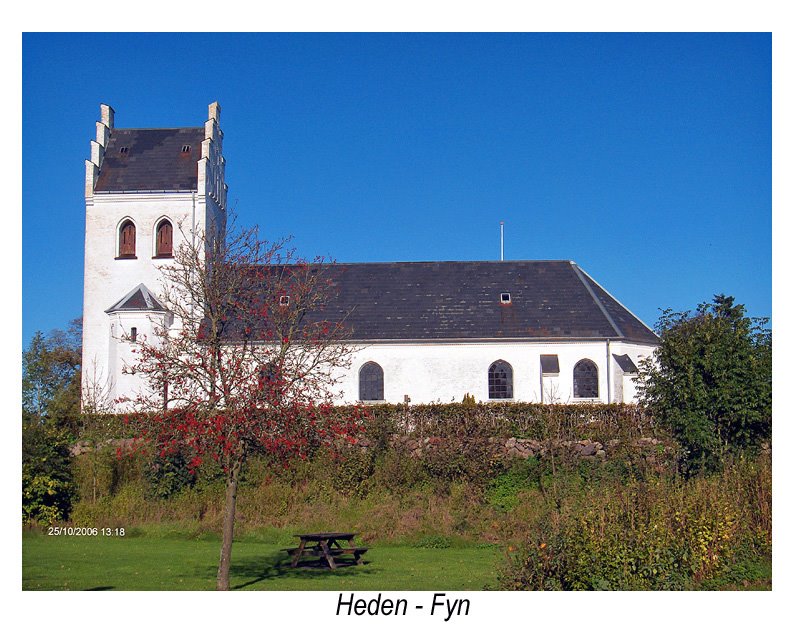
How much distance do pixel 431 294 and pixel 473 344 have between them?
12.3 ft

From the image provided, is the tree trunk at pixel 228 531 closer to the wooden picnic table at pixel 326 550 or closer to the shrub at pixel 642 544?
the wooden picnic table at pixel 326 550

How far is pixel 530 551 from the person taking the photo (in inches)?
520

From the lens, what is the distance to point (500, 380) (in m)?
38.9

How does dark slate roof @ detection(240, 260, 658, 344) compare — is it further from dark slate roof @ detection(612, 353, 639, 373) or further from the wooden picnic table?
the wooden picnic table

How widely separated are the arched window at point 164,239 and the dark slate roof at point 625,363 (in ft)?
69.5

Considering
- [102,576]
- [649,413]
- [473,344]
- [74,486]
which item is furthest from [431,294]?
[102,576]

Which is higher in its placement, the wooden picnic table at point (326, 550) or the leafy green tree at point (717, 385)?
the leafy green tree at point (717, 385)

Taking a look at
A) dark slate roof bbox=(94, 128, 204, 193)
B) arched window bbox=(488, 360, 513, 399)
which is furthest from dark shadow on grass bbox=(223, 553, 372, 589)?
dark slate roof bbox=(94, 128, 204, 193)

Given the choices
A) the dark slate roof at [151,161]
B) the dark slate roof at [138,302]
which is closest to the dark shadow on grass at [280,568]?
the dark slate roof at [138,302]

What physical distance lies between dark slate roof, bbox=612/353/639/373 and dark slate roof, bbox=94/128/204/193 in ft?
69.6

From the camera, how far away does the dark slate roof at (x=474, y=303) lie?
3909 cm

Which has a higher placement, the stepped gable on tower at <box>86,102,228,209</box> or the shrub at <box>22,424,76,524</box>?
the stepped gable on tower at <box>86,102,228,209</box>

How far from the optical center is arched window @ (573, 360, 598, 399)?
127ft

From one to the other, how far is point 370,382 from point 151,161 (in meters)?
15.4
